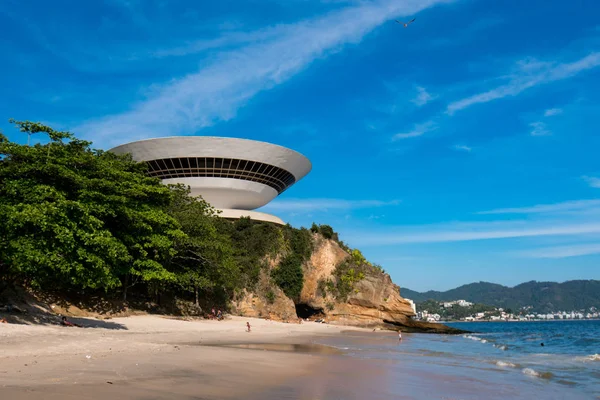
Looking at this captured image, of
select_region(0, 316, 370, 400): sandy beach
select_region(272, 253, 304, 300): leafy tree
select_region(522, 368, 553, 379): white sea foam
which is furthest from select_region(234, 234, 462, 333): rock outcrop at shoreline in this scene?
select_region(522, 368, 553, 379): white sea foam

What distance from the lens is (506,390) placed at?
11.0 metres

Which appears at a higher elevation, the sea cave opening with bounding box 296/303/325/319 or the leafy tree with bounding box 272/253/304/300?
the leafy tree with bounding box 272/253/304/300

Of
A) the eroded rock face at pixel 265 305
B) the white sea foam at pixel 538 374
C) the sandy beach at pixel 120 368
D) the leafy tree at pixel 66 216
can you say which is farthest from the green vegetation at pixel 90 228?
the white sea foam at pixel 538 374

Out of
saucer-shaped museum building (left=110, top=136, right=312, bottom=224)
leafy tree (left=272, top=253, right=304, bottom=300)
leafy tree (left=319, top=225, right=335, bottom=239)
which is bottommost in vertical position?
leafy tree (left=272, top=253, right=304, bottom=300)

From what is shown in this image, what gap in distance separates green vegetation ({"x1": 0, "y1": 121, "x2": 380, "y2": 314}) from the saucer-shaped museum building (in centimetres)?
1203

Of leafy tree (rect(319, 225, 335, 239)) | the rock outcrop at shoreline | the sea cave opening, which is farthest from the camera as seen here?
leafy tree (rect(319, 225, 335, 239))

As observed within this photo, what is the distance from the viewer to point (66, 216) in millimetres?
16453

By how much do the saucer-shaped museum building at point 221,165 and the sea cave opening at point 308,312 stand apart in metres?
9.10

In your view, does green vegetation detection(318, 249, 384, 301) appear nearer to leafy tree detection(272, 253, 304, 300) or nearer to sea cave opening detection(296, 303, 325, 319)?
sea cave opening detection(296, 303, 325, 319)

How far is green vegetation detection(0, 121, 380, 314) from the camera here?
15.9m

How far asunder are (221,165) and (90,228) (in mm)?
30483

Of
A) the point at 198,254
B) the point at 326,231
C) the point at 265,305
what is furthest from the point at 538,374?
the point at 326,231

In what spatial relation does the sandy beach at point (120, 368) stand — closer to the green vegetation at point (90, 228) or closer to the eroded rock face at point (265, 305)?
the green vegetation at point (90, 228)

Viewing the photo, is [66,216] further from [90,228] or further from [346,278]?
[346,278]
